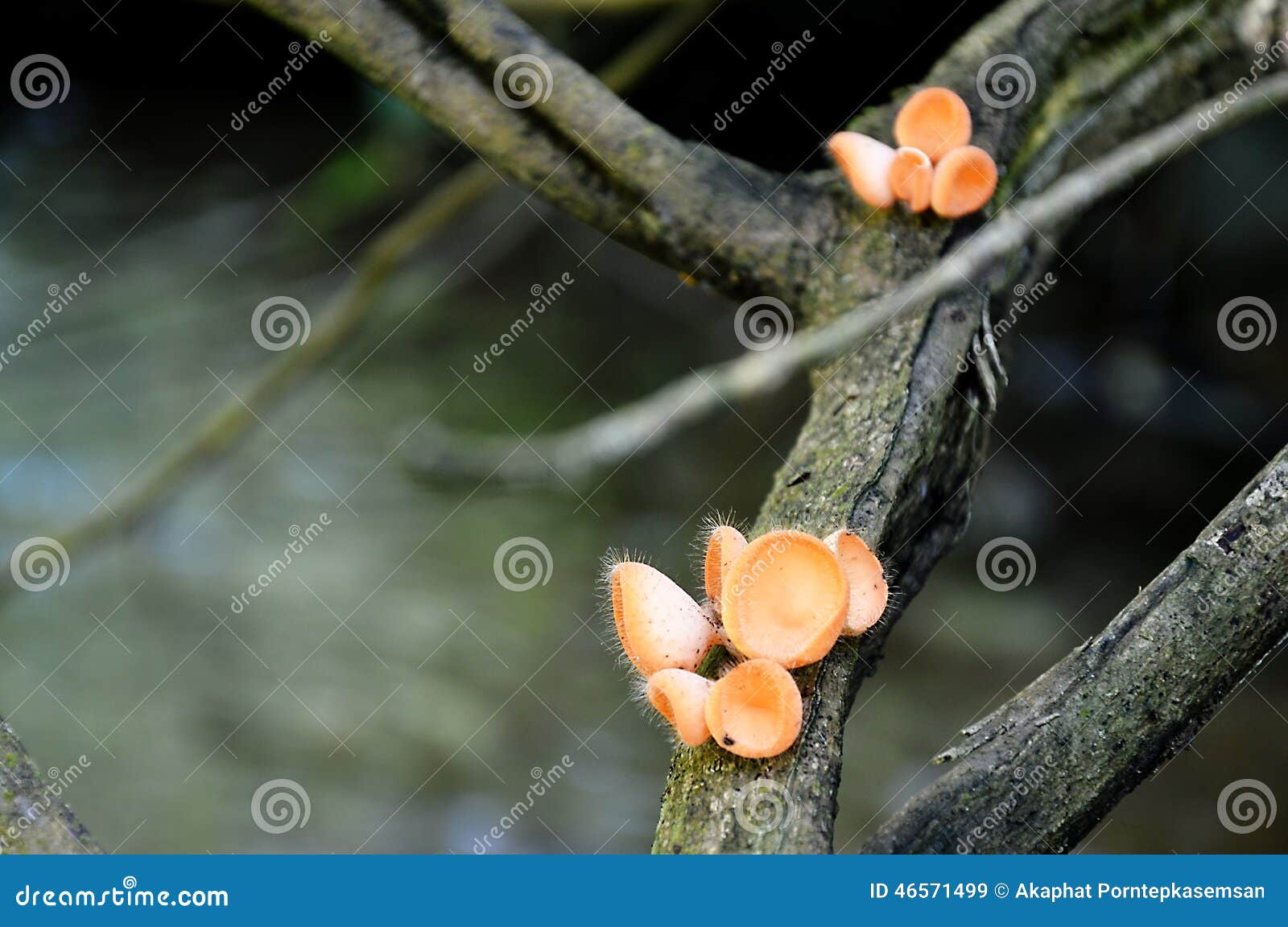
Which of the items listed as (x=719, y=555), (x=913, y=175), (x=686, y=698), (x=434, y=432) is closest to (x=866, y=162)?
(x=913, y=175)

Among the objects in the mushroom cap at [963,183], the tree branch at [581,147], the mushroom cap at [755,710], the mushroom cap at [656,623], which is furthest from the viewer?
the tree branch at [581,147]

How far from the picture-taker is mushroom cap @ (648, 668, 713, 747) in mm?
1299

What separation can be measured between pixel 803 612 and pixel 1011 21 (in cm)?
141

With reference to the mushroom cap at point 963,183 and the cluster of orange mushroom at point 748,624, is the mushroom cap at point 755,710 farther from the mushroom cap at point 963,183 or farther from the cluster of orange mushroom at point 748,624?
the mushroom cap at point 963,183

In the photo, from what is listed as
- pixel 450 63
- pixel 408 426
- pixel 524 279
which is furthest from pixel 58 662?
pixel 450 63

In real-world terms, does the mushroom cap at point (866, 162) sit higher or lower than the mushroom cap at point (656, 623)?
higher

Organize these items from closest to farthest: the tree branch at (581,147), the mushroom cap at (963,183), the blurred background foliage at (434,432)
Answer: the mushroom cap at (963,183) < the tree branch at (581,147) < the blurred background foliage at (434,432)

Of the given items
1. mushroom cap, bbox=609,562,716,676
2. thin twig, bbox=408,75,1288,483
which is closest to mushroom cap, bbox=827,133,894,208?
thin twig, bbox=408,75,1288,483

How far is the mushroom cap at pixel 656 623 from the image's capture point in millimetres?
1375

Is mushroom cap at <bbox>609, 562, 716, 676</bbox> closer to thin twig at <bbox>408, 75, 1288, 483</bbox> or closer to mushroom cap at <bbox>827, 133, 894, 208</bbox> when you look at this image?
thin twig at <bbox>408, 75, 1288, 483</bbox>

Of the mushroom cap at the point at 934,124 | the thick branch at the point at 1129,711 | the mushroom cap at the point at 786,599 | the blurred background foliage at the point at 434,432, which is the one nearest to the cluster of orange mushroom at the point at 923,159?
the mushroom cap at the point at 934,124

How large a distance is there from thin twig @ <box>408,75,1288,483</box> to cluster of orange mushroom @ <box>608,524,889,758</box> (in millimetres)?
186

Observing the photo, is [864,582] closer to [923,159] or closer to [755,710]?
[755,710]

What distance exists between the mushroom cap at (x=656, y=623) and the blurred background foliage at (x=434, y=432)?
6.03ft
